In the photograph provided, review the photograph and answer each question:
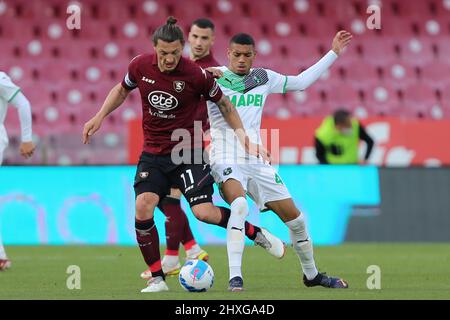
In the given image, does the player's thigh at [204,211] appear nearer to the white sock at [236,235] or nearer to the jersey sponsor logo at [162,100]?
the white sock at [236,235]

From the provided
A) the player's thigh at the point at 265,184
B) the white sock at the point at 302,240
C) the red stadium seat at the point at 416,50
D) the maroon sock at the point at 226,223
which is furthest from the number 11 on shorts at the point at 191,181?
the red stadium seat at the point at 416,50

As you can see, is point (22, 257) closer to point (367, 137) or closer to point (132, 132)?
point (132, 132)

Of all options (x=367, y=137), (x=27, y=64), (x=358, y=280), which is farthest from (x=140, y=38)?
(x=358, y=280)

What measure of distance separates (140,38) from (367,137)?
5.03 metres

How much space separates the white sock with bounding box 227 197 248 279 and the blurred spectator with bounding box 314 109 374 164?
23.4 ft

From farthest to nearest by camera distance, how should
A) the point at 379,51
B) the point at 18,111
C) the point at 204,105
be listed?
the point at 379,51, the point at 18,111, the point at 204,105

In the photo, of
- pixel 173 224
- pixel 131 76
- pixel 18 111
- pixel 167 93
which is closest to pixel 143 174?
pixel 167 93

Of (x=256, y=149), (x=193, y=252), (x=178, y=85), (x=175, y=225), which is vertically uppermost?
(x=178, y=85)

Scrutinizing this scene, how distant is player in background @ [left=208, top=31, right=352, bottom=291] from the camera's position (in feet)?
26.9

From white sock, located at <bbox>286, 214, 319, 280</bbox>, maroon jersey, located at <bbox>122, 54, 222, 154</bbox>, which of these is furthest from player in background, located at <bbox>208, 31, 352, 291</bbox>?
maroon jersey, located at <bbox>122, 54, 222, 154</bbox>

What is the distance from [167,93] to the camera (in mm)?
7918

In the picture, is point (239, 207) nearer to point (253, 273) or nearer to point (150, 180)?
point (150, 180)

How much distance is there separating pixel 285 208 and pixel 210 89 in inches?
41.0

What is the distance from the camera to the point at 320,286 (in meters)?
8.41
